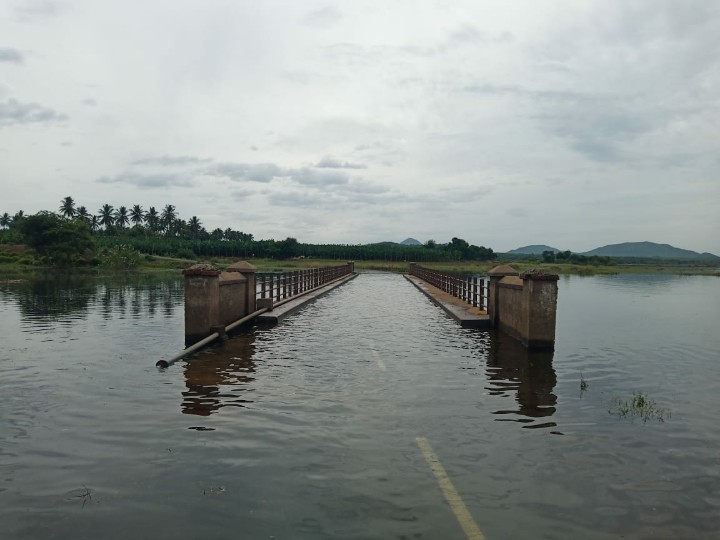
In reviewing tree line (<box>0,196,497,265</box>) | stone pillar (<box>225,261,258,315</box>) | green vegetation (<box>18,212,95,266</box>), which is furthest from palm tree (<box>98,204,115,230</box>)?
stone pillar (<box>225,261,258,315</box>)

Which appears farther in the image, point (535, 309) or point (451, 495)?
point (535, 309)

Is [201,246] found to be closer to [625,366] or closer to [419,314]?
[419,314]

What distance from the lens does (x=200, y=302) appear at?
553 inches

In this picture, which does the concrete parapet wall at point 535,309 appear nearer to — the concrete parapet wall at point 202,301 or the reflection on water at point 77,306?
the concrete parapet wall at point 202,301

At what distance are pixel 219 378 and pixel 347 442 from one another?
4.16 metres

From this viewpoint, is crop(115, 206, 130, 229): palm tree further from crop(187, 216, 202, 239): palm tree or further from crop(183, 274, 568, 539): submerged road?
crop(183, 274, 568, 539): submerged road

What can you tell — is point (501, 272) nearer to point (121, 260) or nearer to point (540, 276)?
point (540, 276)

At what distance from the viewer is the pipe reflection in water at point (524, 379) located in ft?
26.6

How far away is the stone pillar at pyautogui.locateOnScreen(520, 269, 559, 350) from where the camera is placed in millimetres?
13539

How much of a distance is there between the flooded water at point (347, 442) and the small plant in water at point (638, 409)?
164 mm

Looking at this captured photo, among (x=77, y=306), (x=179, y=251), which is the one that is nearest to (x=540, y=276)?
(x=77, y=306)

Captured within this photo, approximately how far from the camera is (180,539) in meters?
4.30

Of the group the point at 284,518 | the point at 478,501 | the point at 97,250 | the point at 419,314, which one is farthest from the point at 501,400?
the point at 97,250

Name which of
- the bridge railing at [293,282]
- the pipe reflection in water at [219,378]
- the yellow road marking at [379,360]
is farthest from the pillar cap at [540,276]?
the bridge railing at [293,282]
